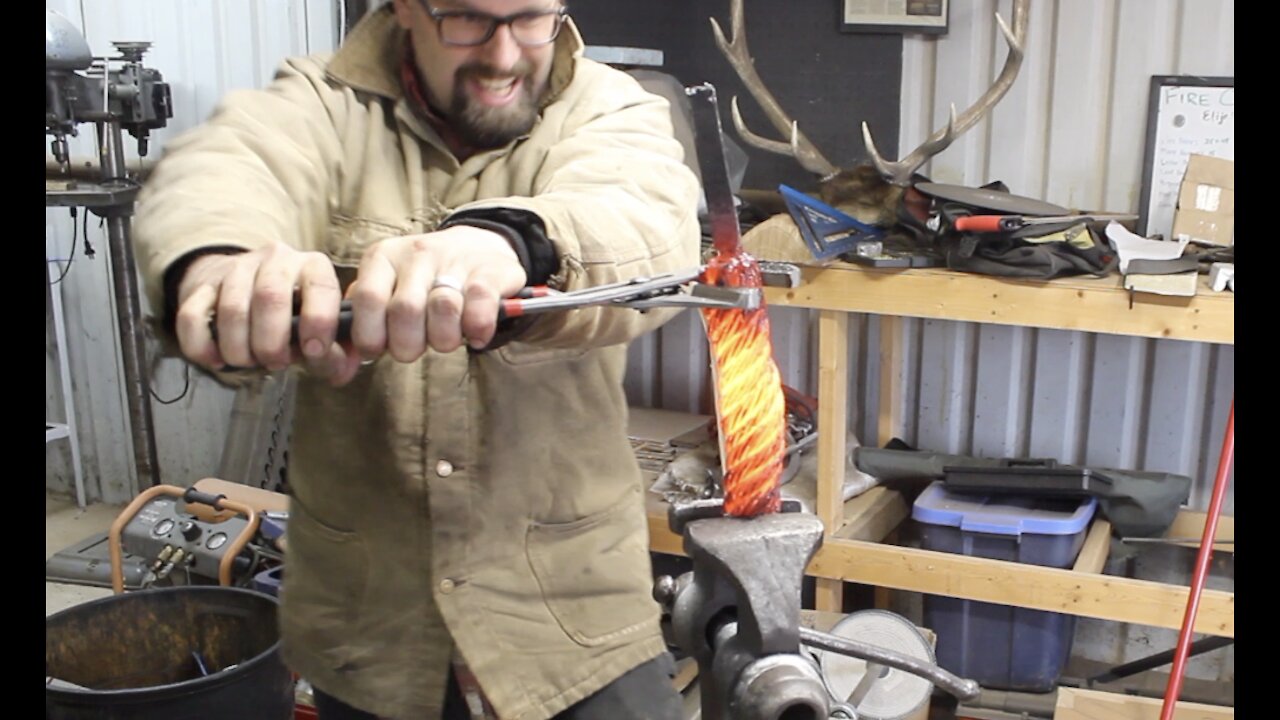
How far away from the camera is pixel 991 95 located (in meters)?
2.74

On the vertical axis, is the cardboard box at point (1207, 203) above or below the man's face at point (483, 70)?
below

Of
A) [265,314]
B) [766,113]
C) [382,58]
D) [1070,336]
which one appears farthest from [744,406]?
[1070,336]

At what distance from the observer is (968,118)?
2750mm

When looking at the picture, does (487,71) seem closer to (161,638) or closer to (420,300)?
(420,300)

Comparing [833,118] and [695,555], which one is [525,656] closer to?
[695,555]

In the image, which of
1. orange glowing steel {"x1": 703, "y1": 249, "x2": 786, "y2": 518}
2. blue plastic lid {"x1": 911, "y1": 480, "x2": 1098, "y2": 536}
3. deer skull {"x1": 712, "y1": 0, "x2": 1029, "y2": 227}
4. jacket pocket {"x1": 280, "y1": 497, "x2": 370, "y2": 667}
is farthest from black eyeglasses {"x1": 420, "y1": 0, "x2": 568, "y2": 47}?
blue plastic lid {"x1": 911, "y1": 480, "x2": 1098, "y2": 536}

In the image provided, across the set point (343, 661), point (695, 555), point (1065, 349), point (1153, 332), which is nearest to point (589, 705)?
point (343, 661)

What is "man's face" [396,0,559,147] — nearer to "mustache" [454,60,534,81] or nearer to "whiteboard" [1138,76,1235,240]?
"mustache" [454,60,534,81]

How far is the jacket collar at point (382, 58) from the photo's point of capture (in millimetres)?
1353

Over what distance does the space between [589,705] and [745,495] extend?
55 centimetres

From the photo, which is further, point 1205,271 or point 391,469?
point 1205,271

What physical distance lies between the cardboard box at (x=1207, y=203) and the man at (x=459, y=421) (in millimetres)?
1707

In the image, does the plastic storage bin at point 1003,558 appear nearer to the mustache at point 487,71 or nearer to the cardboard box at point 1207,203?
the cardboard box at point 1207,203

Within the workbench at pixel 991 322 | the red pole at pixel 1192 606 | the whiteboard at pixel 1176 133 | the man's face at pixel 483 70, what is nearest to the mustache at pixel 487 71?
the man's face at pixel 483 70
